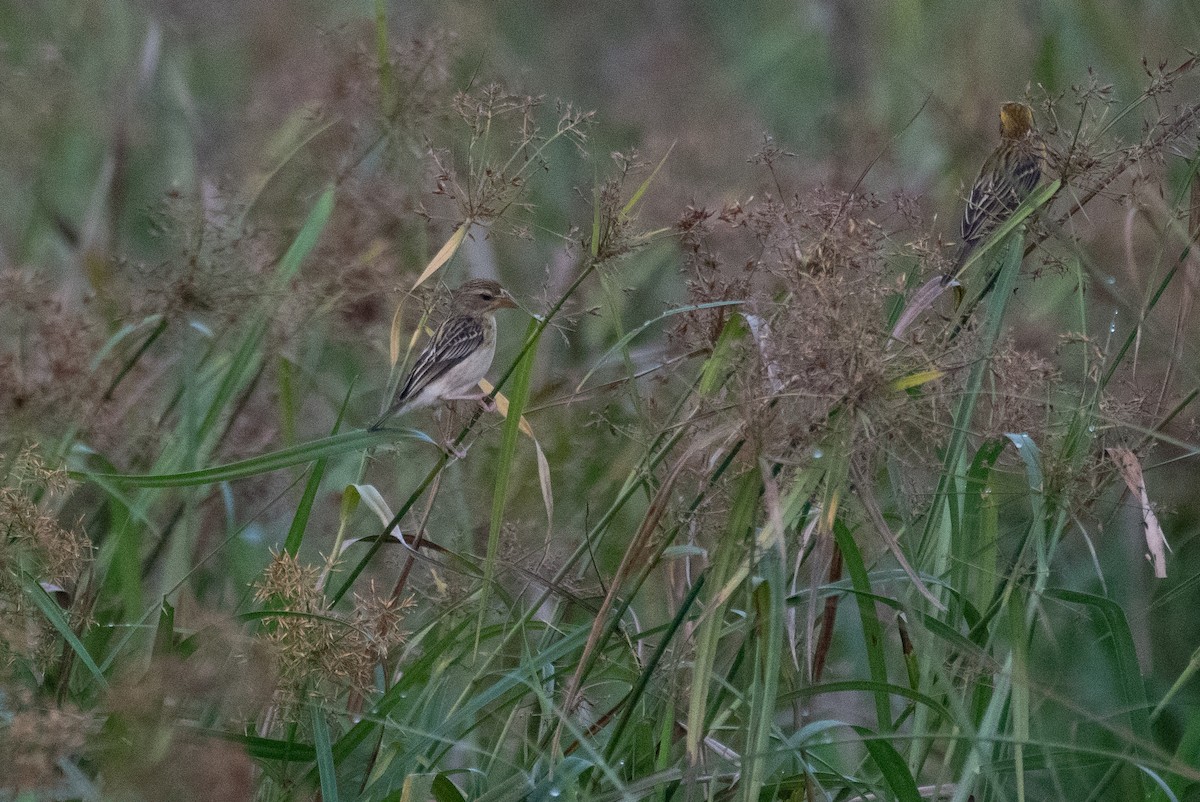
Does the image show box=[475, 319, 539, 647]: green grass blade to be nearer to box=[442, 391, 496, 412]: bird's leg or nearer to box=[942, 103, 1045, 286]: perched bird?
box=[442, 391, 496, 412]: bird's leg

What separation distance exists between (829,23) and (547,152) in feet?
4.80

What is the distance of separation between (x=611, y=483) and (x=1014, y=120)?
4.78ft

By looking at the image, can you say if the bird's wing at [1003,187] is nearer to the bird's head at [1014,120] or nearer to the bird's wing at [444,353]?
the bird's head at [1014,120]

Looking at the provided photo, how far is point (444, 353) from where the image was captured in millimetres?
4008

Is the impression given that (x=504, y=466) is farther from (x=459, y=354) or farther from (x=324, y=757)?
(x=459, y=354)

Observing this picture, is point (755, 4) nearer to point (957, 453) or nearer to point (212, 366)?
point (212, 366)

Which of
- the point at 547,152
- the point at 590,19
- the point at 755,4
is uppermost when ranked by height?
the point at 755,4

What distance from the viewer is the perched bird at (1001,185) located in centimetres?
264

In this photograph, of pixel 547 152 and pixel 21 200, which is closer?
pixel 21 200

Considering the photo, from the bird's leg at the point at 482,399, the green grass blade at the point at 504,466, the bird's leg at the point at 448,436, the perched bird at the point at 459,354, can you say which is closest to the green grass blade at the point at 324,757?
the green grass blade at the point at 504,466

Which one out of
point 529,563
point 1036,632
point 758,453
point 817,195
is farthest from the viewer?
point 1036,632

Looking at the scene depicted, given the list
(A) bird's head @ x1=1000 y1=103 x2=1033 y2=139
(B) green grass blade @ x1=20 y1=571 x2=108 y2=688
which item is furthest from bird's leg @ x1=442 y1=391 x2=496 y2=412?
(A) bird's head @ x1=1000 y1=103 x2=1033 y2=139

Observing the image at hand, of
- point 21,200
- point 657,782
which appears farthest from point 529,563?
point 21,200

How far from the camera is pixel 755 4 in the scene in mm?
7336
